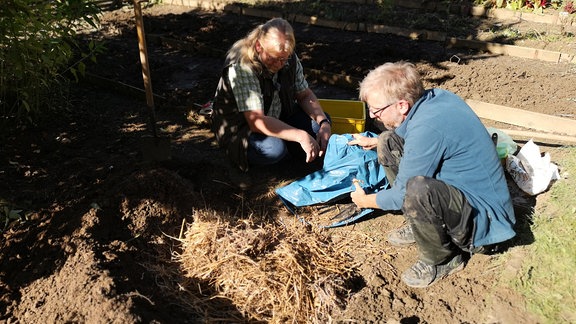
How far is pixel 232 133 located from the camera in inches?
146

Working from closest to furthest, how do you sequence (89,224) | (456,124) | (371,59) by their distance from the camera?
(456,124)
(89,224)
(371,59)

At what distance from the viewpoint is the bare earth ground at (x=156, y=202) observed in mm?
2623

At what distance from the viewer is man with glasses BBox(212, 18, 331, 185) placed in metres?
3.37

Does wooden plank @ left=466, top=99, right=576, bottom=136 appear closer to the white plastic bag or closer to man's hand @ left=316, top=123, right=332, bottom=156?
the white plastic bag

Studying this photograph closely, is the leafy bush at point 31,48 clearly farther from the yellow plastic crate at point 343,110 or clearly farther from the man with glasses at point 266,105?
the yellow plastic crate at point 343,110

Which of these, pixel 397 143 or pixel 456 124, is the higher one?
pixel 456 124

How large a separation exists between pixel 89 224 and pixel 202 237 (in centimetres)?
74

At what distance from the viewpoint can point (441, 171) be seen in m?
2.73

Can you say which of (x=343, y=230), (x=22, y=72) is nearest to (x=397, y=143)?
(x=343, y=230)

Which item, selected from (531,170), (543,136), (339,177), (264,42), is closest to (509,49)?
(543,136)

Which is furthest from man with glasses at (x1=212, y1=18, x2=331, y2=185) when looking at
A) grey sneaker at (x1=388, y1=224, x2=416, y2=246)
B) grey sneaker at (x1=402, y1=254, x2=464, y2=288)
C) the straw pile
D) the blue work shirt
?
grey sneaker at (x1=402, y1=254, x2=464, y2=288)

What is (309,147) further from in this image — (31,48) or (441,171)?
(31,48)

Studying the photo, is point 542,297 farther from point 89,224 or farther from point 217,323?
point 89,224

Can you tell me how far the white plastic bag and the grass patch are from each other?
10cm
